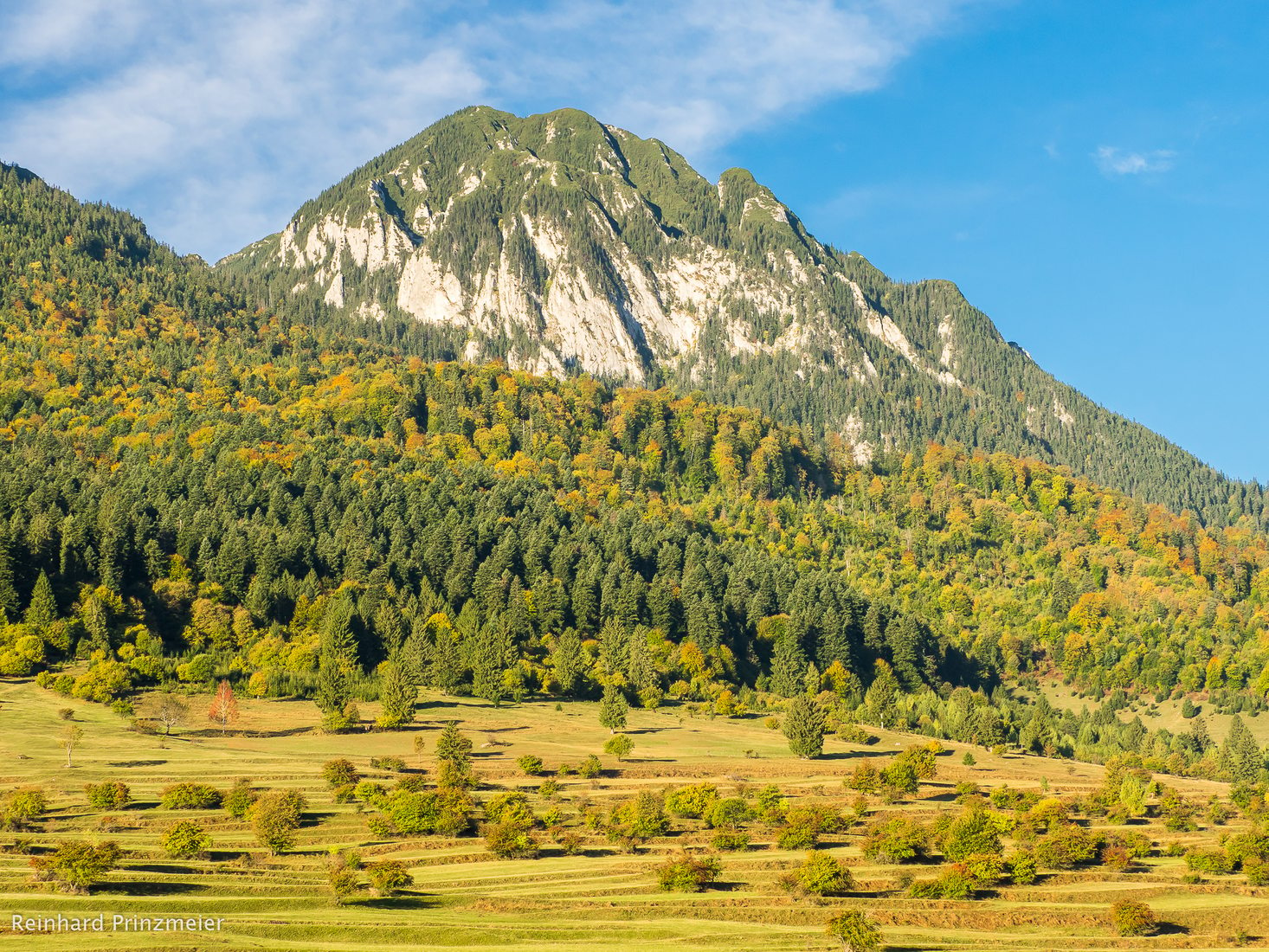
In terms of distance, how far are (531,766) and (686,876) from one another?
3579 centimetres

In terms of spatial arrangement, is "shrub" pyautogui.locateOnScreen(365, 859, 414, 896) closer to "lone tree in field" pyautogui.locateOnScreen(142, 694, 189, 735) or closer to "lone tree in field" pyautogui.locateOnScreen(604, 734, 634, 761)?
"lone tree in field" pyautogui.locateOnScreen(604, 734, 634, 761)

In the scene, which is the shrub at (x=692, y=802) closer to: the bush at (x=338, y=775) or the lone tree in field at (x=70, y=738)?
the bush at (x=338, y=775)

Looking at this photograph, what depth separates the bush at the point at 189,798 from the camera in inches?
3565

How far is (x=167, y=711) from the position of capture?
404 ft

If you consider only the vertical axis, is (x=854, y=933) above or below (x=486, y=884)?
below

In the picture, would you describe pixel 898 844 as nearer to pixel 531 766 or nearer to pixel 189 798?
pixel 531 766

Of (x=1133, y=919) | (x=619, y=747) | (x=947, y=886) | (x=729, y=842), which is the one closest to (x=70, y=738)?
(x=619, y=747)

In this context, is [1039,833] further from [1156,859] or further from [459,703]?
[459,703]

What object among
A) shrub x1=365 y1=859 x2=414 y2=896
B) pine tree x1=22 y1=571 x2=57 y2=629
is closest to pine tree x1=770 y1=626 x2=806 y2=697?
pine tree x1=22 y1=571 x2=57 y2=629

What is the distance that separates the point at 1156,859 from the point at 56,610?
428 ft

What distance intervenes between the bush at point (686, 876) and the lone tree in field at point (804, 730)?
5463 centimetres

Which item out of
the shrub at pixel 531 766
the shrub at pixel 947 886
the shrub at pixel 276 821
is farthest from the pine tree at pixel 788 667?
the shrub at pixel 276 821

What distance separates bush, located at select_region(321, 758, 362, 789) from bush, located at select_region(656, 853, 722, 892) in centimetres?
3255

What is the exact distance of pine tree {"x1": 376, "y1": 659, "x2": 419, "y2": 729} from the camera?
132125 millimetres
